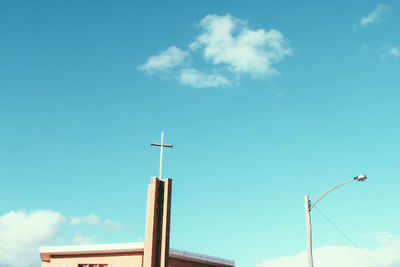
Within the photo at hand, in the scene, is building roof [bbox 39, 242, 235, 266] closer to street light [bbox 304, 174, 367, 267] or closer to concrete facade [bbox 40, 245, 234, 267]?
concrete facade [bbox 40, 245, 234, 267]

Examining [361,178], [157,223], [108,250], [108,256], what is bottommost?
[108,256]

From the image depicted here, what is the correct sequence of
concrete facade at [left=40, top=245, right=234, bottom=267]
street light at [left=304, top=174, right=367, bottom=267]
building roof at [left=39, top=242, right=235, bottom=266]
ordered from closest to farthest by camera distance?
1. street light at [left=304, top=174, right=367, bottom=267]
2. building roof at [left=39, top=242, right=235, bottom=266]
3. concrete facade at [left=40, top=245, right=234, bottom=267]

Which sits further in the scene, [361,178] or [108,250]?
[108,250]

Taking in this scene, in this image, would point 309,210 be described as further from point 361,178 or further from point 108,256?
point 108,256

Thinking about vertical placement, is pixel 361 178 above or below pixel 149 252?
above

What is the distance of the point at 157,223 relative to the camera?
1920cm

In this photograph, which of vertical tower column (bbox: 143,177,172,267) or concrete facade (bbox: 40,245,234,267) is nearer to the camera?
vertical tower column (bbox: 143,177,172,267)

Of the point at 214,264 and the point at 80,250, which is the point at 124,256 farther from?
the point at 214,264

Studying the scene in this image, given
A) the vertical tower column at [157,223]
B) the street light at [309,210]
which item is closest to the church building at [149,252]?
the vertical tower column at [157,223]

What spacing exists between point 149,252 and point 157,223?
133 cm

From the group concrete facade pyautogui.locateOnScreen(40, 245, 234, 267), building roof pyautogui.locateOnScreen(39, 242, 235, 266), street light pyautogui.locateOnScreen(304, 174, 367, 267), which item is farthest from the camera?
concrete facade pyautogui.locateOnScreen(40, 245, 234, 267)

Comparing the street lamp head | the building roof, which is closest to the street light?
the street lamp head

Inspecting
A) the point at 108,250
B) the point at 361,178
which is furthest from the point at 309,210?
the point at 108,250

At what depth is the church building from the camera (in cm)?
1878
